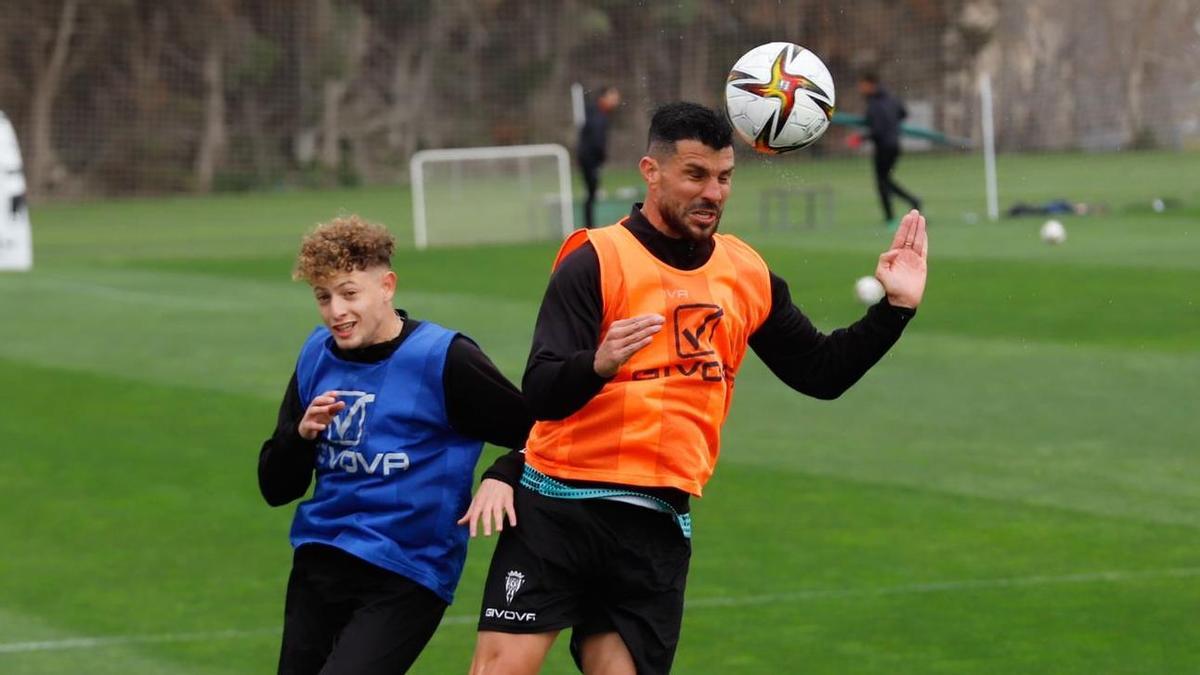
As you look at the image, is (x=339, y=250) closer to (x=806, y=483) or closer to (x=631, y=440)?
(x=631, y=440)

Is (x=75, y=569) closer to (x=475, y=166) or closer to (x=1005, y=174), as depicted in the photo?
(x=475, y=166)

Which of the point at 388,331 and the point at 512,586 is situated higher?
the point at 388,331

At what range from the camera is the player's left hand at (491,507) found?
5.48 meters

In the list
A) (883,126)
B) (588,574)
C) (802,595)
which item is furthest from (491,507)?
(883,126)

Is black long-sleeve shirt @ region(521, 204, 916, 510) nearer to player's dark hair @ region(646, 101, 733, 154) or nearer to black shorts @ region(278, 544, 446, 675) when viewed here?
player's dark hair @ region(646, 101, 733, 154)

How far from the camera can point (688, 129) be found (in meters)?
5.47

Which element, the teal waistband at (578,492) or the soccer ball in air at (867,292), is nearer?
the teal waistband at (578,492)

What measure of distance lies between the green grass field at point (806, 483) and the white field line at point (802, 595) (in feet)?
0.06

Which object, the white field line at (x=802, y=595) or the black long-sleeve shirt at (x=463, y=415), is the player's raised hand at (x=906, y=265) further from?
the white field line at (x=802, y=595)

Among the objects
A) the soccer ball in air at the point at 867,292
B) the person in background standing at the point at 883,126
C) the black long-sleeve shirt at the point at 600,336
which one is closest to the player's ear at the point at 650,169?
the black long-sleeve shirt at the point at 600,336

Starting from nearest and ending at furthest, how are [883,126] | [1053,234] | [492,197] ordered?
[1053,234]
[883,126]
[492,197]

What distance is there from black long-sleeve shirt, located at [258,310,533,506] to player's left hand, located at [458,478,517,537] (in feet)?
0.21

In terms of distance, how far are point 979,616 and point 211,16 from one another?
4053 centimetres

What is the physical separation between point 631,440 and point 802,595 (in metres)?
3.69
